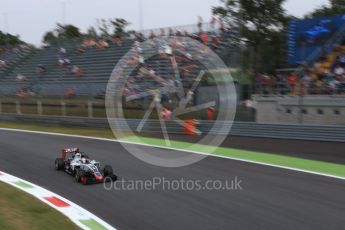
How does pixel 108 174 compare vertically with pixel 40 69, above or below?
below

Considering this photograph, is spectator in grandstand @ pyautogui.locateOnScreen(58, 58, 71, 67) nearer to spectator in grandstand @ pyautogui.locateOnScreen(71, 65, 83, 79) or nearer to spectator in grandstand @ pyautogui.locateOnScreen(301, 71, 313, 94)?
spectator in grandstand @ pyautogui.locateOnScreen(71, 65, 83, 79)

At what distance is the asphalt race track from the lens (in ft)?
18.5

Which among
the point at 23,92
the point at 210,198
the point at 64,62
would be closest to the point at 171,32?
the point at 64,62

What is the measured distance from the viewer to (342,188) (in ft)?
24.6

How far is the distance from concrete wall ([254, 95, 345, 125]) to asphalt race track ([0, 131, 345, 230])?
6.69 metres

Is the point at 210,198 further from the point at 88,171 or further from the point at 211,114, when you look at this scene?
the point at 211,114

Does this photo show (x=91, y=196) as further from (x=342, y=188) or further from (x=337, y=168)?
(x=337, y=168)

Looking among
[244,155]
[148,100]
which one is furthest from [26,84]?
[244,155]

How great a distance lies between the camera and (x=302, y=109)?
53.3 feet

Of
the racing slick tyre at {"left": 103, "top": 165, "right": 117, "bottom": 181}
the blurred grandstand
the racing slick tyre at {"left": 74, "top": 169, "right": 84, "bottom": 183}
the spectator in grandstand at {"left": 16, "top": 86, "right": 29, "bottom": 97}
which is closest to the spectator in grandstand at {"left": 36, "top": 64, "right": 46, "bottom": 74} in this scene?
the blurred grandstand

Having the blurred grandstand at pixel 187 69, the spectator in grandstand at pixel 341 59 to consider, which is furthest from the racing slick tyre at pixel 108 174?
the spectator in grandstand at pixel 341 59

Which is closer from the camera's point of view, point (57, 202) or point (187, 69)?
point (57, 202)

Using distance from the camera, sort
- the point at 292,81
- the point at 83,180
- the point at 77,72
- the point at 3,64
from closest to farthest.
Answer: the point at 83,180
the point at 292,81
the point at 77,72
the point at 3,64

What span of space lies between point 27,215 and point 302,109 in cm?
1205
